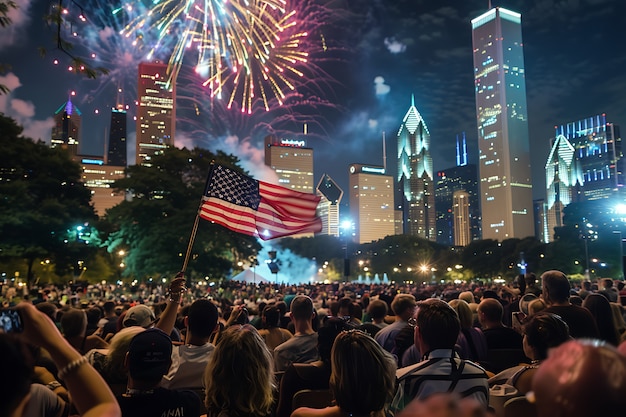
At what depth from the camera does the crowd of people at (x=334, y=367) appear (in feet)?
4.07

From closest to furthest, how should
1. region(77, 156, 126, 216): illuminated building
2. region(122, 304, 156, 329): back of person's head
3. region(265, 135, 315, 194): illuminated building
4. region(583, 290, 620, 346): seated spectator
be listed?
region(583, 290, 620, 346): seated spectator, region(122, 304, 156, 329): back of person's head, region(77, 156, 126, 216): illuminated building, region(265, 135, 315, 194): illuminated building

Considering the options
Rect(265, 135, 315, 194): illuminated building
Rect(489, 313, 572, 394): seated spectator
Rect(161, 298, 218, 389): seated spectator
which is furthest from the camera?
Rect(265, 135, 315, 194): illuminated building

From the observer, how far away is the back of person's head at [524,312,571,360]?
13.2 feet

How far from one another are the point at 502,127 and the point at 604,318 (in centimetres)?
17990

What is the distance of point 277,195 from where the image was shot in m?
10.3

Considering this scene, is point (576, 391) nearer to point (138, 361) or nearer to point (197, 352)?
point (138, 361)

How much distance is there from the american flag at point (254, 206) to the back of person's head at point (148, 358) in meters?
5.36

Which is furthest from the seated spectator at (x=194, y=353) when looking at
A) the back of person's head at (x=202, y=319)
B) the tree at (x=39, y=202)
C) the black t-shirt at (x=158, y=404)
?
the tree at (x=39, y=202)

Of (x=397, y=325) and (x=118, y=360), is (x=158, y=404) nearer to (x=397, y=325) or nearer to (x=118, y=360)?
(x=118, y=360)

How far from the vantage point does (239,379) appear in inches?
136

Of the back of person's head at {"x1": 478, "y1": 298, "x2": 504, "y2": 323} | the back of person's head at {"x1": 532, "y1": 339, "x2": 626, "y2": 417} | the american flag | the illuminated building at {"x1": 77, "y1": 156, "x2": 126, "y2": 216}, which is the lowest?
the back of person's head at {"x1": 478, "y1": 298, "x2": 504, "y2": 323}

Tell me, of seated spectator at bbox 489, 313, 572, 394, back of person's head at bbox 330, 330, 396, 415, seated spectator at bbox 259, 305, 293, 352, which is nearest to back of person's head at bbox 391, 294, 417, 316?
seated spectator at bbox 259, 305, 293, 352

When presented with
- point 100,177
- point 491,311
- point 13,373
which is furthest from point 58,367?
point 100,177

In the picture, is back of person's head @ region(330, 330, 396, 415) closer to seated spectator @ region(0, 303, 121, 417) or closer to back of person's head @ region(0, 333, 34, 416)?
seated spectator @ region(0, 303, 121, 417)
